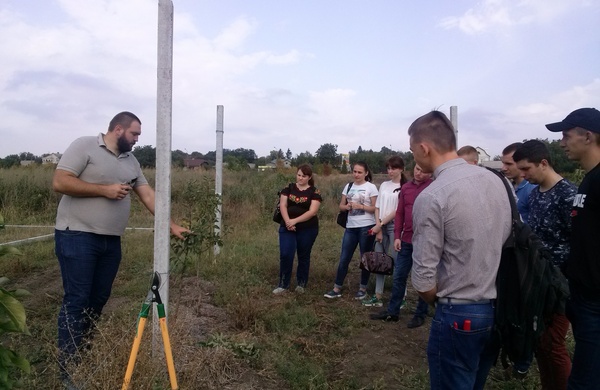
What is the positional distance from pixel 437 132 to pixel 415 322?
338 centimetres

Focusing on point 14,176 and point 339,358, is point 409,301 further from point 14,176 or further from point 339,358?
point 14,176

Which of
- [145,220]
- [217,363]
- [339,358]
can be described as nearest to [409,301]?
[339,358]

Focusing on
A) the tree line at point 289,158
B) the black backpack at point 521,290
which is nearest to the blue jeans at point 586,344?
the black backpack at point 521,290

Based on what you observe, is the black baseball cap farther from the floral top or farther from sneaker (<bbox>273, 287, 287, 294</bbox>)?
sneaker (<bbox>273, 287, 287, 294</bbox>)

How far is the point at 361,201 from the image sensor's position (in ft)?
20.3

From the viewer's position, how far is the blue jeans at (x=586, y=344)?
2533 mm

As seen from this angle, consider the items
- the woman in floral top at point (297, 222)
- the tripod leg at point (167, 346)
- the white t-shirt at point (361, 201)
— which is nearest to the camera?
the tripod leg at point (167, 346)

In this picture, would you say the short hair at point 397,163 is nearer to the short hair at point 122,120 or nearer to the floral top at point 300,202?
the floral top at point 300,202

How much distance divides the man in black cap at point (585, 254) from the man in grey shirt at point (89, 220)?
8.77 feet

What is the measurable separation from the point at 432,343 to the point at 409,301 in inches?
157

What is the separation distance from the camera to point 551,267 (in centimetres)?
247

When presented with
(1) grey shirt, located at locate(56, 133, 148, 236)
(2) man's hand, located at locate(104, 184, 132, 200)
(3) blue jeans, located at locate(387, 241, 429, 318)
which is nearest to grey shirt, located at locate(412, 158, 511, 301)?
(2) man's hand, located at locate(104, 184, 132, 200)

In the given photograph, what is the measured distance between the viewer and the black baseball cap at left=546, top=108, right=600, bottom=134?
2.66 metres

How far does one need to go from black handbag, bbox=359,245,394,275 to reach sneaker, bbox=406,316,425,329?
64 centimetres
